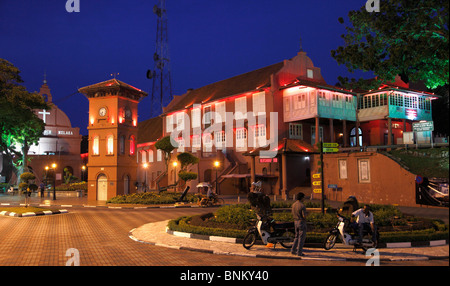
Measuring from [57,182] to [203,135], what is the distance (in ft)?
98.1

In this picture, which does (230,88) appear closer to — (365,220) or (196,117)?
(196,117)

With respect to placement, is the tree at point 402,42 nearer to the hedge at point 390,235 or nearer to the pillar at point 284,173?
the hedge at point 390,235

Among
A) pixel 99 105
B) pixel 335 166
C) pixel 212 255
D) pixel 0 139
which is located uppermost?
pixel 99 105

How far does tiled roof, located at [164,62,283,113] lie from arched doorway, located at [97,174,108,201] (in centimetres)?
1548

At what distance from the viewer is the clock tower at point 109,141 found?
118 ft

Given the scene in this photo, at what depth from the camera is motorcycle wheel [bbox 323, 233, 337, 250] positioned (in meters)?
10.9

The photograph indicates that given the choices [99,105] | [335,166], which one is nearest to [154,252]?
[335,166]

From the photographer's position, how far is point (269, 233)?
1122 cm

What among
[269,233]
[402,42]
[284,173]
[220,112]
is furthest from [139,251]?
[220,112]

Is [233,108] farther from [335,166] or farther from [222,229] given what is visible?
[222,229]

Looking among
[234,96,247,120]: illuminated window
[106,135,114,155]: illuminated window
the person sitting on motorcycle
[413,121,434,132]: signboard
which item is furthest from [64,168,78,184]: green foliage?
the person sitting on motorcycle

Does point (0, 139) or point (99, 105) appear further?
point (0, 139)

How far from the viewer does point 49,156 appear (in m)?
61.8

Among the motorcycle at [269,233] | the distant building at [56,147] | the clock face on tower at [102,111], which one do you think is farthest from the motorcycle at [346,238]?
the distant building at [56,147]
